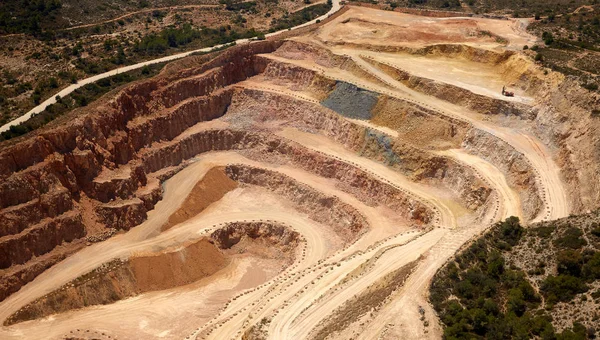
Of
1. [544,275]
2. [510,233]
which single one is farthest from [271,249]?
[544,275]

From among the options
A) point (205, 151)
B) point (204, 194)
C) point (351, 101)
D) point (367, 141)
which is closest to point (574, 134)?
point (367, 141)

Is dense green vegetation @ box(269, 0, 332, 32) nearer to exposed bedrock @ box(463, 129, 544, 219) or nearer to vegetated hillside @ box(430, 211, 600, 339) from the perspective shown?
exposed bedrock @ box(463, 129, 544, 219)

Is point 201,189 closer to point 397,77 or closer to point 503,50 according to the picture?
point 397,77

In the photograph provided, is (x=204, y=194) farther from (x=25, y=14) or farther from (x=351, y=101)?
(x=25, y=14)

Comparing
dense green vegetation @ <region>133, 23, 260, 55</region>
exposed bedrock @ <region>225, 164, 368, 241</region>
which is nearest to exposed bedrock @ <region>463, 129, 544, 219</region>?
exposed bedrock @ <region>225, 164, 368, 241</region>

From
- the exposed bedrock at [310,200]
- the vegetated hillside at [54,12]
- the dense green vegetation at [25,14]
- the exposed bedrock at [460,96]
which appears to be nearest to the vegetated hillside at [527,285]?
the exposed bedrock at [310,200]

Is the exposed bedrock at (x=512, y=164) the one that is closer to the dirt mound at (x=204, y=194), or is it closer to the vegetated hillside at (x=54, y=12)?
the dirt mound at (x=204, y=194)
